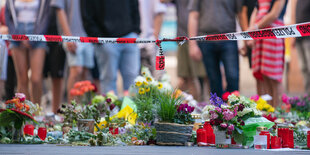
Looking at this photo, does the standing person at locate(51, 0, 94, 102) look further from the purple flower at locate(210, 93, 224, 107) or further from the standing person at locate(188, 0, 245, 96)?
the purple flower at locate(210, 93, 224, 107)

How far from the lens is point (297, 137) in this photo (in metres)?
4.94

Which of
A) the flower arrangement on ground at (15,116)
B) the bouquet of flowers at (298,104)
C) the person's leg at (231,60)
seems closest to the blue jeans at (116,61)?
the person's leg at (231,60)

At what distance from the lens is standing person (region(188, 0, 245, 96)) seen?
6.84 meters

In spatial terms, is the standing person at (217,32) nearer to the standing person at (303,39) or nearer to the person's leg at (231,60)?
the person's leg at (231,60)

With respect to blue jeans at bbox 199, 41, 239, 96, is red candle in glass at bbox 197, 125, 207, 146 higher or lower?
lower

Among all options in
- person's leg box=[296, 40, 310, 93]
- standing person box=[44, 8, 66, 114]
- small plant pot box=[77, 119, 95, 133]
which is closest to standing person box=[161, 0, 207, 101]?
person's leg box=[296, 40, 310, 93]

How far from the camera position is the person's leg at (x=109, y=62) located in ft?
23.8

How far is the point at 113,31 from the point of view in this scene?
24.0ft

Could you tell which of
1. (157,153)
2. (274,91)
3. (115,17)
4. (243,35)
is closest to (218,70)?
(274,91)

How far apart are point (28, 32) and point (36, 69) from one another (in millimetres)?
558

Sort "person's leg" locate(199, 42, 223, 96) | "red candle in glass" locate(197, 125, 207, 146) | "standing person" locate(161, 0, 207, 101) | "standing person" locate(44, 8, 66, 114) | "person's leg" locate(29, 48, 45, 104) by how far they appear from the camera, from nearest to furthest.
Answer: "red candle in glass" locate(197, 125, 207, 146) < "person's leg" locate(199, 42, 223, 96) < "person's leg" locate(29, 48, 45, 104) < "standing person" locate(44, 8, 66, 114) < "standing person" locate(161, 0, 207, 101)

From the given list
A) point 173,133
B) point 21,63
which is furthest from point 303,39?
point 173,133

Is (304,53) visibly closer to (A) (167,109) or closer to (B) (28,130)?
(A) (167,109)

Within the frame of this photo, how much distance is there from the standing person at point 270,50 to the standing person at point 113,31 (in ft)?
5.49
